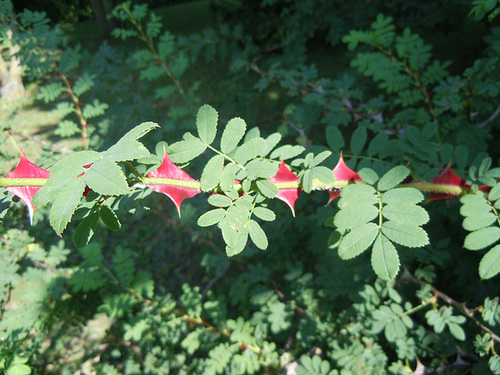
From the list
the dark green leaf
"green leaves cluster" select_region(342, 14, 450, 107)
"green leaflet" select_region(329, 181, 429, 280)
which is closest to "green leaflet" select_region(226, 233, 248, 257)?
"green leaflet" select_region(329, 181, 429, 280)

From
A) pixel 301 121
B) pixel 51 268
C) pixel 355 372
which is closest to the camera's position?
pixel 355 372

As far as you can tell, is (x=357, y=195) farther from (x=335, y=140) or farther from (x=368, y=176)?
(x=335, y=140)

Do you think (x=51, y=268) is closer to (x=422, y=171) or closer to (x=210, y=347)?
(x=210, y=347)

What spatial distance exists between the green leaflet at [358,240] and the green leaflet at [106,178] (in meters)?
0.51

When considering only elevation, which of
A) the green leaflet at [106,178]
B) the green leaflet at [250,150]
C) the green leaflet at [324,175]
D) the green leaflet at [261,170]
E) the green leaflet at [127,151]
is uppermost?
the green leaflet at [127,151]

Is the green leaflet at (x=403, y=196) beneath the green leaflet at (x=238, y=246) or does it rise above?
above

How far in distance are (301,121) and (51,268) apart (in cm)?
188

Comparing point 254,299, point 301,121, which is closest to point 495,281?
point 254,299

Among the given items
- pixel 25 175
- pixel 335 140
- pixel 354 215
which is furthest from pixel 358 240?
pixel 25 175

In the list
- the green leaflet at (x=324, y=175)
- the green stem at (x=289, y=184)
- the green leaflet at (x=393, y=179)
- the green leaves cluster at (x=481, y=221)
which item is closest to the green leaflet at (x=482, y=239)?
the green leaves cluster at (x=481, y=221)

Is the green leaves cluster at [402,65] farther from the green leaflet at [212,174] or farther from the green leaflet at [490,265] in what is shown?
the green leaflet at [212,174]

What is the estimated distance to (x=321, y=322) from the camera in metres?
2.05

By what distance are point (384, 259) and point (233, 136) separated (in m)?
0.49

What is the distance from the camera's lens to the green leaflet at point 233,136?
3.25 ft
